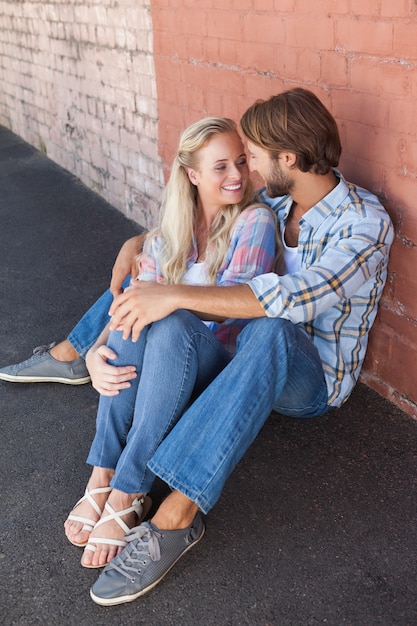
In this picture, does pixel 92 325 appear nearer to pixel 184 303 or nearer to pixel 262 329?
pixel 184 303

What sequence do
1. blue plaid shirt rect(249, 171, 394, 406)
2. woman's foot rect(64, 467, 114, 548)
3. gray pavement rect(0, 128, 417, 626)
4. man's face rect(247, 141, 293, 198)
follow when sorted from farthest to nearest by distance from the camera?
man's face rect(247, 141, 293, 198)
woman's foot rect(64, 467, 114, 548)
blue plaid shirt rect(249, 171, 394, 406)
gray pavement rect(0, 128, 417, 626)

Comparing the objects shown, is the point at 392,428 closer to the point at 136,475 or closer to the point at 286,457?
the point at 286,457

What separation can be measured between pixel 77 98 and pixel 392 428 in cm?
477

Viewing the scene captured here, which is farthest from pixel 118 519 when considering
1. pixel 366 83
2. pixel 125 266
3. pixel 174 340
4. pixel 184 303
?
pixel 366 83

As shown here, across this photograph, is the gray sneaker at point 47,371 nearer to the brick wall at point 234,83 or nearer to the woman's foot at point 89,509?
the woman's foot at point 89,509

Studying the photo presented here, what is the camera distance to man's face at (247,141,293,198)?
2.72m

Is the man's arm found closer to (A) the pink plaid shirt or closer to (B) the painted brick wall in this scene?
(A) the pink plaid shirt

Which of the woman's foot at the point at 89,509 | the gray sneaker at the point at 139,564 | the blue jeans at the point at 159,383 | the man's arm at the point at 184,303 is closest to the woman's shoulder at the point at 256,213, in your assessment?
the man's arm at the point at 184,303

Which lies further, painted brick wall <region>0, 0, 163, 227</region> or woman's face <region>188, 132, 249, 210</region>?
painted brick wall <region>0, 0, 163, 227</region>

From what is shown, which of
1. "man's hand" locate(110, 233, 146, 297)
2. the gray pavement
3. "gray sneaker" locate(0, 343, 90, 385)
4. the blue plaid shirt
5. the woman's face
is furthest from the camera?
"gray sneaker" locate(0, 343, 90, 385)

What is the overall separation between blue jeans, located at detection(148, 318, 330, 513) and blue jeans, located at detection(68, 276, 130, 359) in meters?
1.04

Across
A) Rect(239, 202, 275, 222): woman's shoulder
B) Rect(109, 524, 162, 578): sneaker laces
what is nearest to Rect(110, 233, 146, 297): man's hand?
Rect(239, 202, 275, 222): woman's shoulder

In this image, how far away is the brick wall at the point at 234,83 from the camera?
2725 millimetres

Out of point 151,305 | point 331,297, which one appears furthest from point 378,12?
point 151,305
